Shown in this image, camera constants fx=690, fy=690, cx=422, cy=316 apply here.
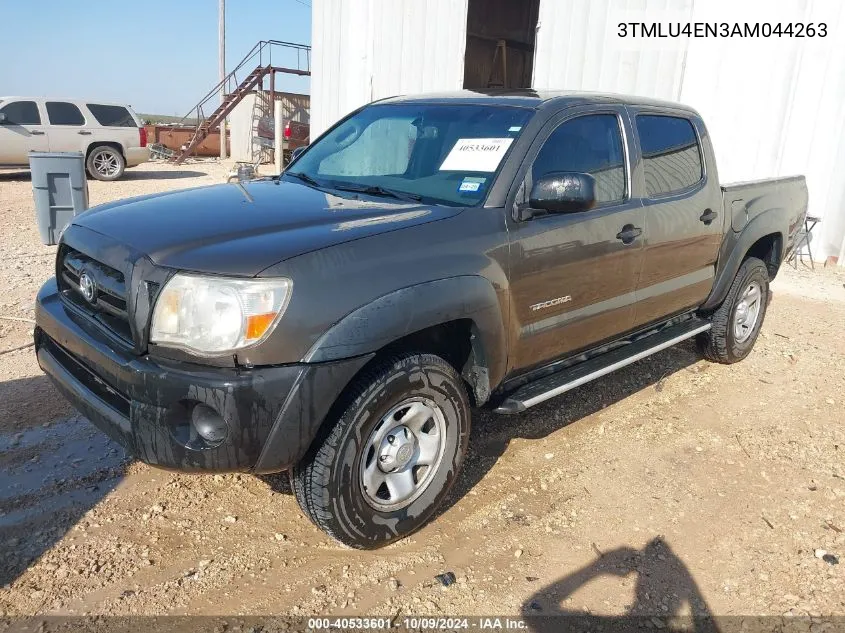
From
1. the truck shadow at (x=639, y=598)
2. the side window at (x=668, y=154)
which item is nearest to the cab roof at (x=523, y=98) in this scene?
the side window at (x=668, y=154)

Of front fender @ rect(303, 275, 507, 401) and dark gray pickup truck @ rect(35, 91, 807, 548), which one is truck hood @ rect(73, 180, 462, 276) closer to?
dark gray pickup truck @ rect(35, 91, 807, 548)

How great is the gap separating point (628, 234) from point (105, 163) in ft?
48.8

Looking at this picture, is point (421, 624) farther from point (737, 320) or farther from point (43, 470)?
point (737, 320)

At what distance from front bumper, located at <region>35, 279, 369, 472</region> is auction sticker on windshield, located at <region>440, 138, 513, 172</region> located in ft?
4.08

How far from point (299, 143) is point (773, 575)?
19.5 m

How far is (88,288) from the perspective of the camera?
2.78 meters

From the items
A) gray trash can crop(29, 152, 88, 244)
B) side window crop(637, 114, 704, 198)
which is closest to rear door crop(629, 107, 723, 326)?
side window crop(637, 114, 704, 198)

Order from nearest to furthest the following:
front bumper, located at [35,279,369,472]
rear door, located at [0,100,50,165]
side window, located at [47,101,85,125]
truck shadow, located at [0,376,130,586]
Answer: front bumper, located at [35,279,369,472], truck shadow, located at [0,376,130,586], rear door, located at [0,100,50,165], side window, located at [47,101,85,125]

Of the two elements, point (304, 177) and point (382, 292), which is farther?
point (304, 177)

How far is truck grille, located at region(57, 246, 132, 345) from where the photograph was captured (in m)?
2.60

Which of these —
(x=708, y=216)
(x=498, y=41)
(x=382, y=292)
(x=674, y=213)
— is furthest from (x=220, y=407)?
(x=498, y=41)

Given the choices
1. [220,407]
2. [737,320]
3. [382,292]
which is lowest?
[737,320]

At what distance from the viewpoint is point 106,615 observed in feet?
8.13

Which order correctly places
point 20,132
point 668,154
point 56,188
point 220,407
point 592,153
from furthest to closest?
1. point 20,132
2. point 56,188
3. point 668,154
4. point 592,153
5. point 220,407
